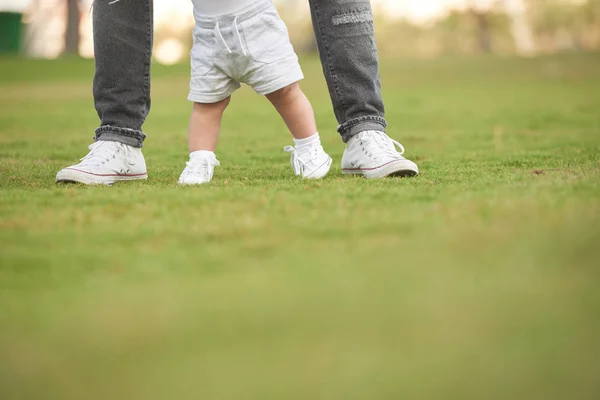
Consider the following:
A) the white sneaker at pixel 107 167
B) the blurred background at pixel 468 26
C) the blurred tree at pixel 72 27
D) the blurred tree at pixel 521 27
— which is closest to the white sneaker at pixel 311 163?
the white sneaker at pixel 107 167

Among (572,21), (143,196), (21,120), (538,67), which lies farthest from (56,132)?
(572,21)

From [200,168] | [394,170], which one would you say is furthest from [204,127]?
[394,170]

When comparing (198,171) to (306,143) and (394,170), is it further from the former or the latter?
(394,170)

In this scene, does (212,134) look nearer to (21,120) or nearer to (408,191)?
(408,191)

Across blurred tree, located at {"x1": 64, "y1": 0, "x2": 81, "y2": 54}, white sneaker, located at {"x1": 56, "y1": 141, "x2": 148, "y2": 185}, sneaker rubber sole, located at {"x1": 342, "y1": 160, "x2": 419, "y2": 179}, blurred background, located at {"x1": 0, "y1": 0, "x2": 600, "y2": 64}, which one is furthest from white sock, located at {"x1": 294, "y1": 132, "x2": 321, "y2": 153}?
blurred background, located at {"x1": 0, "y1": 0, "x2": 600, "y2": 64}

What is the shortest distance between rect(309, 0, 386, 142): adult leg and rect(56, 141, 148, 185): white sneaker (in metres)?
0.70

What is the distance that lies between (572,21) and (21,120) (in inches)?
2205

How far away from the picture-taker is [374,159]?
2562 millimetres

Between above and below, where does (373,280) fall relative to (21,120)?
below

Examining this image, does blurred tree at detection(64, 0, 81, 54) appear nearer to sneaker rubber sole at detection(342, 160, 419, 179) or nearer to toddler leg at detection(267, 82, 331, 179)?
toddler leg at detection(267, 82, 331, 179)

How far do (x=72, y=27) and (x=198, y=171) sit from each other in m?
19.3

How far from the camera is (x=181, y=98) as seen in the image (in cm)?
946

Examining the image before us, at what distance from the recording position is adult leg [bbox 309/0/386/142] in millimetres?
2711

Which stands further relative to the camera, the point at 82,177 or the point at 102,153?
the point at 102,153
